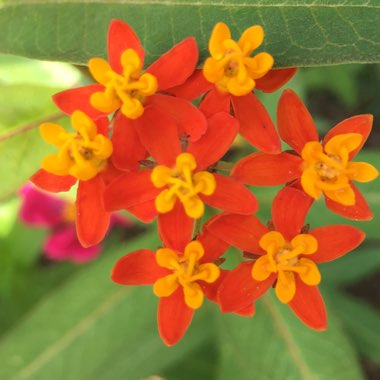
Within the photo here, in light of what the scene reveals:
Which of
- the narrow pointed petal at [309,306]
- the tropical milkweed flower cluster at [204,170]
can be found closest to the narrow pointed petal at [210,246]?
the tropical milkweed flower cluster at [204,170]

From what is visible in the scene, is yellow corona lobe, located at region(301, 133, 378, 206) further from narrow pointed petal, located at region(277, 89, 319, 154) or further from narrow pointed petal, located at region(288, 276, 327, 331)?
narrow pointed petal, located at region(288, 276, 327, 331)

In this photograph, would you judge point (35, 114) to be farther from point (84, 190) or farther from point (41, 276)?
point (41, 276)

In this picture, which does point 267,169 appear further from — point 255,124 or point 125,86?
point 125,86

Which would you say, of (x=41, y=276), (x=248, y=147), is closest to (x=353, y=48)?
(x=248, y=147)

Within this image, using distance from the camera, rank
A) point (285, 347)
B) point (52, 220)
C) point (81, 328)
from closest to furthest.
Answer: point (285, 347) → point (81, 328) → point (52, 220)

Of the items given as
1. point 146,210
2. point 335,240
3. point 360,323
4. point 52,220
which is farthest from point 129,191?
point 360,323
